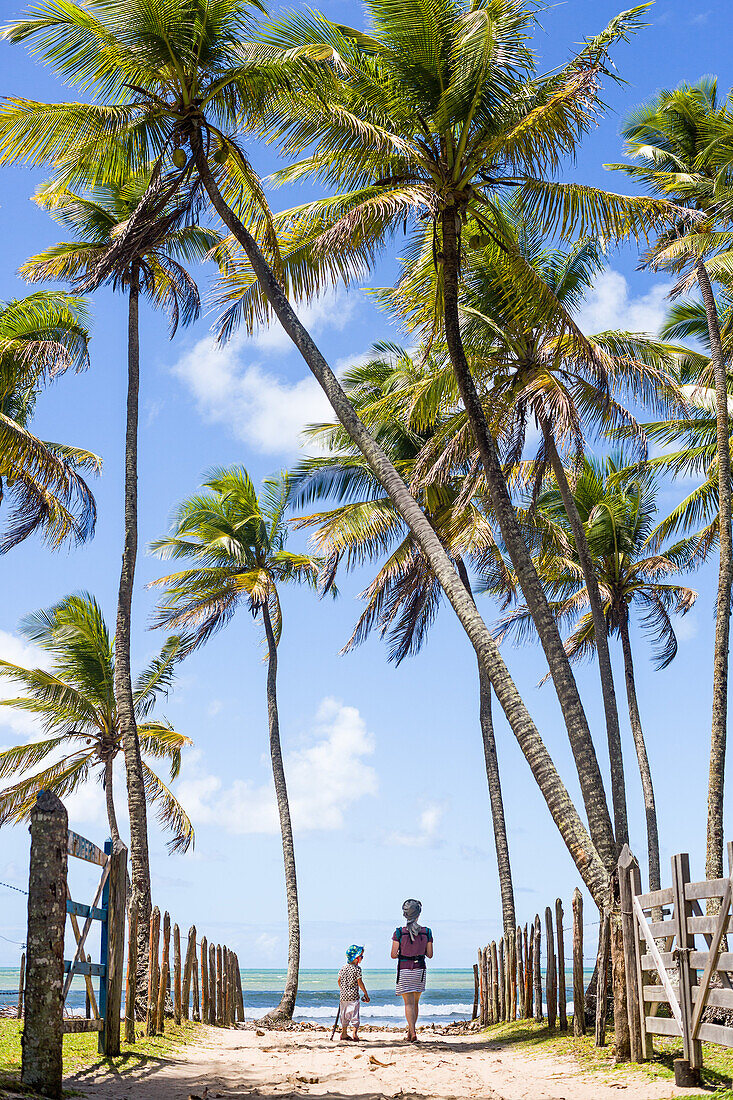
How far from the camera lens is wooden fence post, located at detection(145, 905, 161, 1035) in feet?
39.2

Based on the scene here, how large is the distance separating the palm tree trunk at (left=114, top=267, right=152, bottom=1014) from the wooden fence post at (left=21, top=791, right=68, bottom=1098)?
7.11 meters

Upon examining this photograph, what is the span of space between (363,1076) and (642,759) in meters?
16.1

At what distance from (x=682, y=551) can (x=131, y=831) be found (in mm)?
14696

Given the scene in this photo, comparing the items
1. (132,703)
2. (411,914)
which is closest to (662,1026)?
(411,914)

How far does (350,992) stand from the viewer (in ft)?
45.1

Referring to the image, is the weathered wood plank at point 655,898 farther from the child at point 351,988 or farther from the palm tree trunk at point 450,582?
the child at point 351,988

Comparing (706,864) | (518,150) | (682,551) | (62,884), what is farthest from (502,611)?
(62,884)

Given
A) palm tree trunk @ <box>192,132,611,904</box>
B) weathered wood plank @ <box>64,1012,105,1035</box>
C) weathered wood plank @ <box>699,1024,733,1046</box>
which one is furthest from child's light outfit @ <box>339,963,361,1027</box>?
weathered wood plank @ <box>699,1024,733,1046</box>

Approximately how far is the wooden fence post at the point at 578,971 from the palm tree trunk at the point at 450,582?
3.50 feet

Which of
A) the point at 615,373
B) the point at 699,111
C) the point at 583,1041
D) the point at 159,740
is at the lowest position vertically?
the point at 583,1041

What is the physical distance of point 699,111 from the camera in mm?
17797

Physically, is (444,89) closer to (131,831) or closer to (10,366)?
(10,366)

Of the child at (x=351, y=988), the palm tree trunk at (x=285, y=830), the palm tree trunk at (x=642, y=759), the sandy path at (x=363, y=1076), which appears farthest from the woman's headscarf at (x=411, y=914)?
the palm tree trunk at (x=642, y=759)

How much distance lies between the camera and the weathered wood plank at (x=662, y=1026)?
754cm
